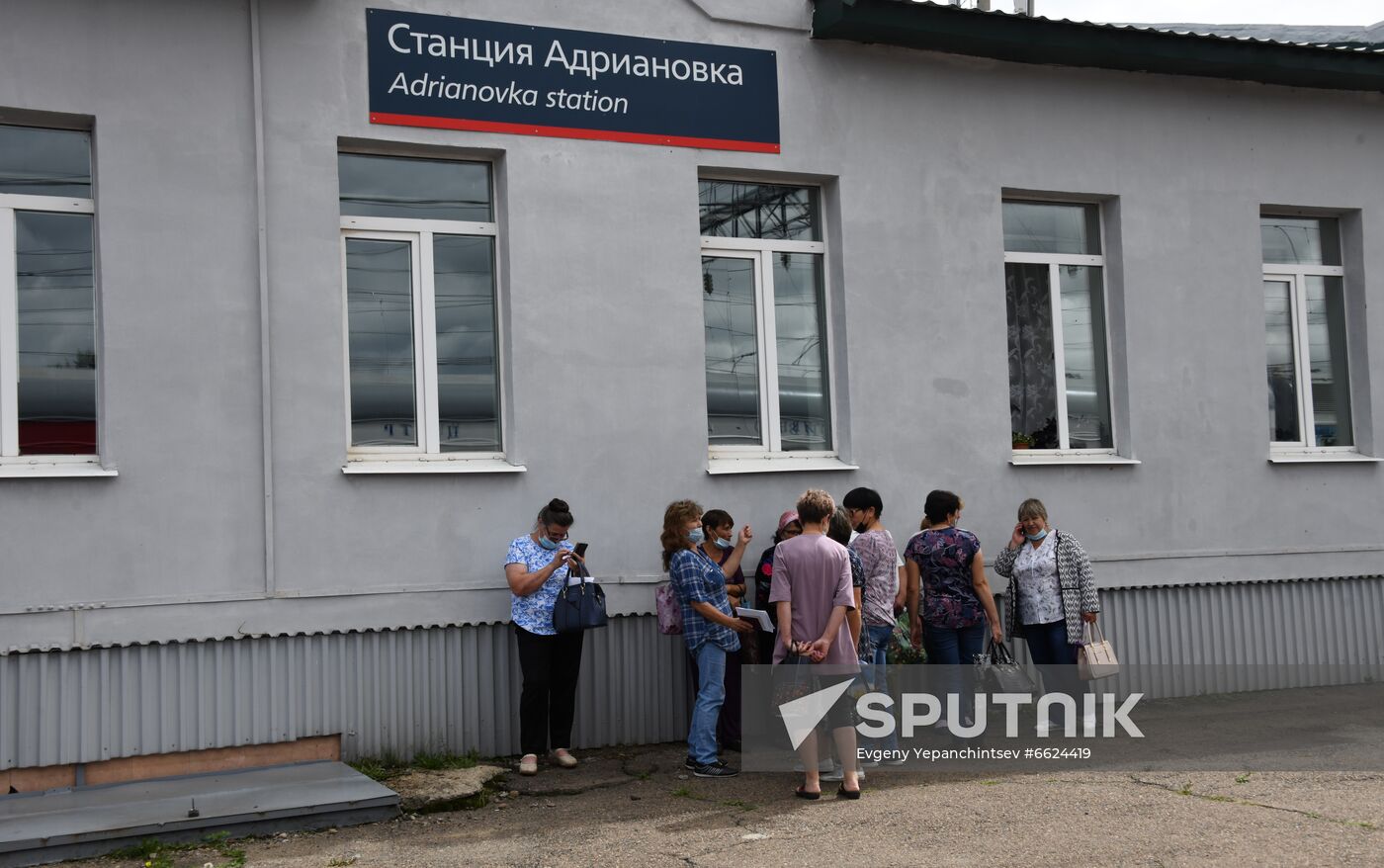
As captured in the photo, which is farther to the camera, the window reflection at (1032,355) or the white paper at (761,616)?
the window reflection at (1032,355)

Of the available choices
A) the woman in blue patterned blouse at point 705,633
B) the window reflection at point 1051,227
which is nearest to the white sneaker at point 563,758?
the woman in blue patterned blouse at point 705,633

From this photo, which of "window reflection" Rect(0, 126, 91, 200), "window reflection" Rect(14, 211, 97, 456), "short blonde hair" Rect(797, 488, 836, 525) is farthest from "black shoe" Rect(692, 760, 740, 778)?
"window reflection" Rect(0, 126, 91, 200)

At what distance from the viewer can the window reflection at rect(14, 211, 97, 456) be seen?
8445 millimetres

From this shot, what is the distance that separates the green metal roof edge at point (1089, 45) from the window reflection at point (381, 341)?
3.71 m

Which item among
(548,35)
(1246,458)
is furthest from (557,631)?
(1246,458)

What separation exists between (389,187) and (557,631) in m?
3.24

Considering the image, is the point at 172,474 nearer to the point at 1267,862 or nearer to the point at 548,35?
the point at 548,35

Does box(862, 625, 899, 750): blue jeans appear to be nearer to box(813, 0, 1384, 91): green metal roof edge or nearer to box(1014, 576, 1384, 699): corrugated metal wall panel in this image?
box(1014, 576, 1384, 699): corrugated metal wall panel

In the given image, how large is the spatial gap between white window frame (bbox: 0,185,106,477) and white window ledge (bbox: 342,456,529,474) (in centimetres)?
151

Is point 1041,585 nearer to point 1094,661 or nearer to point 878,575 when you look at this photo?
point 1094,661

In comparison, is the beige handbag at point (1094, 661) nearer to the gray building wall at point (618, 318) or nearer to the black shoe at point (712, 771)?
the gray building wall at point (618, 318)

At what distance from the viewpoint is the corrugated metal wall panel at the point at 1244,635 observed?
11.5 metres

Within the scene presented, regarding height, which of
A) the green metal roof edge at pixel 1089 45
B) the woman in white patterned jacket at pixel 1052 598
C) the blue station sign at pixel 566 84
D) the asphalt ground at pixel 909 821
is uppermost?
the green metal roof edge at pixel 1089 45
